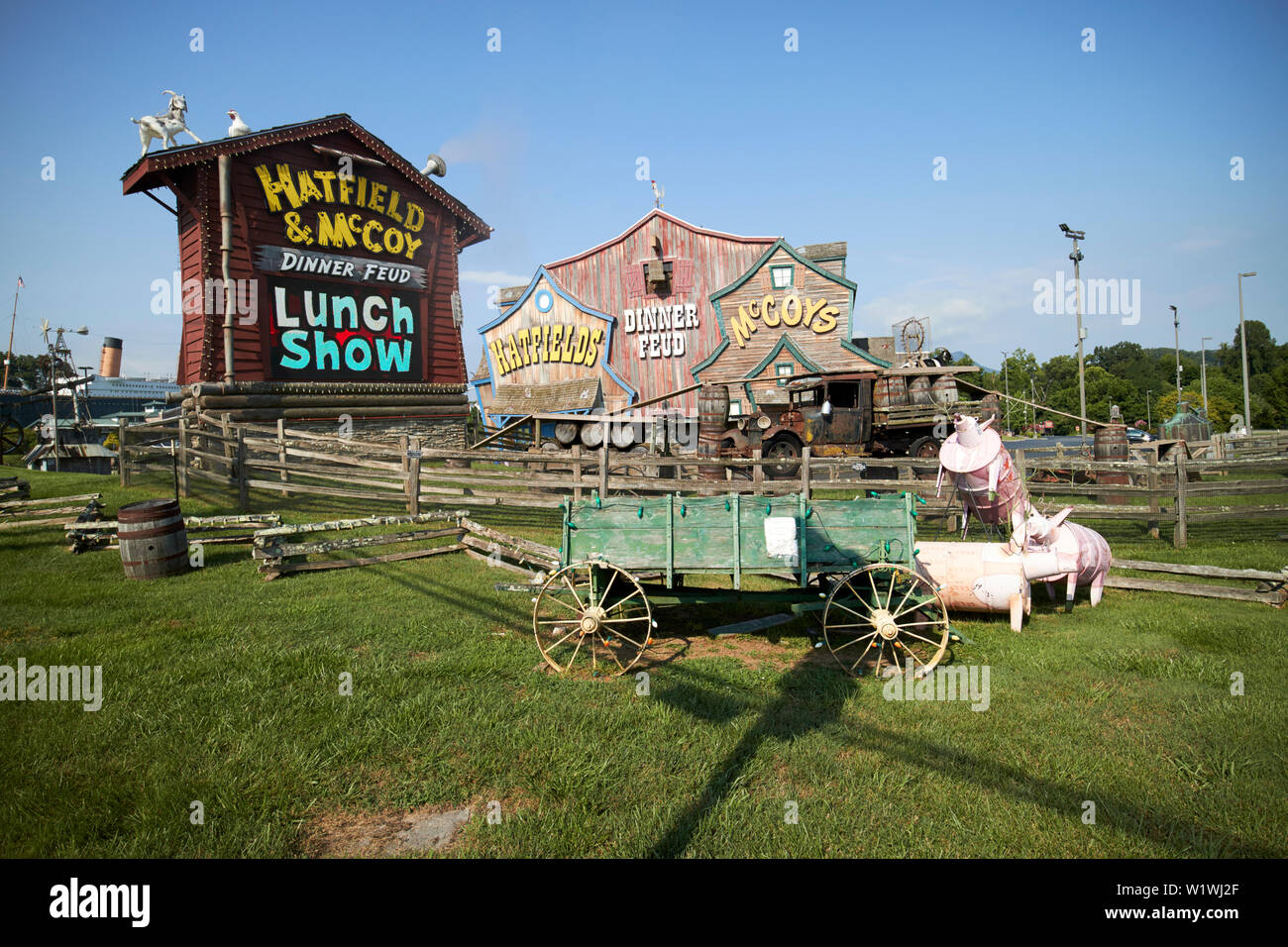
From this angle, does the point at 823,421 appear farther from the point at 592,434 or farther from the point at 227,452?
the point at 227,452

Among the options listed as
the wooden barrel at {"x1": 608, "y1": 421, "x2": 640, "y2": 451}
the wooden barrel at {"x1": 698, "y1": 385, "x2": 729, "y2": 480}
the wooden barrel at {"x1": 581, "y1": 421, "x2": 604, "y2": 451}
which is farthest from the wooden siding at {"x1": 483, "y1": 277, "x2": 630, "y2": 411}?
the wooden barrel at {"x1": 698, "y1": 385, "x2": 729, "y2": 480}

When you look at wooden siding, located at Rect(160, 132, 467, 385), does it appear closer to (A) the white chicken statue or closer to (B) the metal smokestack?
(A) the white chicken statue

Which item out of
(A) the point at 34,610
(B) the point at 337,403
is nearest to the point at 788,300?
(B) the point at 337,403

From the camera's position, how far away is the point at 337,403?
2117 cm

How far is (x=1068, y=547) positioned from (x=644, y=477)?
299 inches

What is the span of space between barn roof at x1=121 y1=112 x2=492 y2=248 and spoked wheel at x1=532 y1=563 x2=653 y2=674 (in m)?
18.0

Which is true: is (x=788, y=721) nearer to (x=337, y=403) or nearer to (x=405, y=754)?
(x=405, y=754)

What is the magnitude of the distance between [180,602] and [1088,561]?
403 inches

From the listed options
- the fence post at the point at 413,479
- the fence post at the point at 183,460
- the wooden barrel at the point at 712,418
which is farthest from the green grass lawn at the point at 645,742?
the wooden barrel at the point at 712,418

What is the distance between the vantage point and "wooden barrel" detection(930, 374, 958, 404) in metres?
15.7

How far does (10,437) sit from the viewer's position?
37750mm

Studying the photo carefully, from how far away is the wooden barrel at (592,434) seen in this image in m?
21.3

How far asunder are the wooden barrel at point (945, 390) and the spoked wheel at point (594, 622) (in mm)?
11294

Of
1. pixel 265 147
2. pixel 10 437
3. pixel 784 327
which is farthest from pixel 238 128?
pixel 10 437
